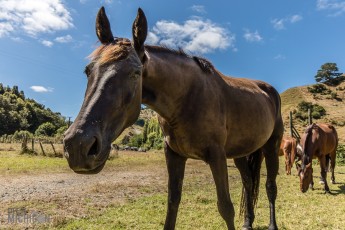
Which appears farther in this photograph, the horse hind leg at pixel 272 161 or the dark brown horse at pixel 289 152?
the dark brown horse at pixel 289 152

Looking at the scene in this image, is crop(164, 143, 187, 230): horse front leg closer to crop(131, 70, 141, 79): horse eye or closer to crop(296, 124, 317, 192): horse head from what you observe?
crop(131, 70, 141, 79): horse eye

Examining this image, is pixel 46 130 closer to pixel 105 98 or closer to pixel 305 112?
pixel 305 112

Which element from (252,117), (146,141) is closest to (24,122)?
(146,141)

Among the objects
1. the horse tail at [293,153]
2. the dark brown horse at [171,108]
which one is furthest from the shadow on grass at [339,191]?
the dark brown horse at [171,108]

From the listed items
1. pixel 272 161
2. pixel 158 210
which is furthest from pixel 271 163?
pixel 158 210

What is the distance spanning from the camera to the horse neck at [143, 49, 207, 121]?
2462 millimetres

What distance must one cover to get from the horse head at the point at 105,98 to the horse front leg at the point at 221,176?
101 centimetres

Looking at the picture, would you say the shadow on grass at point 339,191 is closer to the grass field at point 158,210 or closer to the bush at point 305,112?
the grass field at point 158,210

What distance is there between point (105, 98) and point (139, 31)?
0.66 metres

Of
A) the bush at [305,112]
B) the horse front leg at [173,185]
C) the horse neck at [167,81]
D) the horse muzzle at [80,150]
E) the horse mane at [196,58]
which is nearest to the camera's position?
the horse muzzle at [80,150]

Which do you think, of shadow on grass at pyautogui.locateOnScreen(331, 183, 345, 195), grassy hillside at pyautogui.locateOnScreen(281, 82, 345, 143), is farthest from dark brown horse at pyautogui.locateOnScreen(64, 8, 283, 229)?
grassy hillside at pyautogui.locateOnScreen(281, 82, 345, 143)

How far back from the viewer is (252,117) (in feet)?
11.5

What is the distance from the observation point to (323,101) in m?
62.1

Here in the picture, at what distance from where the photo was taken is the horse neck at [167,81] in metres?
2.46
